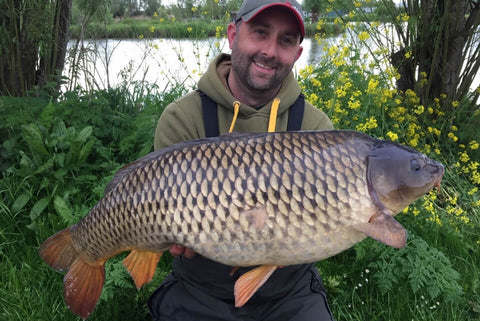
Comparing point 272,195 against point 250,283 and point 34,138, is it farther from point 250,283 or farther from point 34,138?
point 34,138

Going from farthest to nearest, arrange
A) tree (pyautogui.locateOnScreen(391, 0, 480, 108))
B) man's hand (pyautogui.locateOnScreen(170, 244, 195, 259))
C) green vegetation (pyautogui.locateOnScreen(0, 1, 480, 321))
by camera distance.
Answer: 1. tree (pyautogui.locateOnScreen(391, 0, 480, 108))
2. green vegetation (pyautogui.locateOnScreen(0, 1, 480, 321))
3. man's hand (pyautogui.locateOnScreen(170, 244, 195, 259))

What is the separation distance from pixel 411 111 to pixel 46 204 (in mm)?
2229

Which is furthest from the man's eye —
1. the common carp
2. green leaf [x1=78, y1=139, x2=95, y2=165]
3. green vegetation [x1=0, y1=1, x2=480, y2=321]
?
green leaf [x1=78, y1=139, x2=95, y2=165]

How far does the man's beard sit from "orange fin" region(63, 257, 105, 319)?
73 cm

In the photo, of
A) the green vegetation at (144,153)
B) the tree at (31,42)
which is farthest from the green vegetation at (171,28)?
the green vegetation at (144,153)

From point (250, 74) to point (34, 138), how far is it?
50.1 inches

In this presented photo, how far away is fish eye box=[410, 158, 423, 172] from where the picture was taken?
3.82 feet

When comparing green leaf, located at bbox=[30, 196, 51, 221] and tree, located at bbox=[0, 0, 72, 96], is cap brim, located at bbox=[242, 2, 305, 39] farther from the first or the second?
tree, located at bbox=[0, 0, 72, 96]

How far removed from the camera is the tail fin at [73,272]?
53.8 inches

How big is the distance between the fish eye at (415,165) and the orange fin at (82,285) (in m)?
0.88

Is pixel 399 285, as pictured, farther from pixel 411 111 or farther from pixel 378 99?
pixel 411 111

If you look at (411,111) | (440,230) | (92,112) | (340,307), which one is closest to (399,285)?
(340,307)

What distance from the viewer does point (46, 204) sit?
222cm

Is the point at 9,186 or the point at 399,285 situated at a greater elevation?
the point at 9,186
